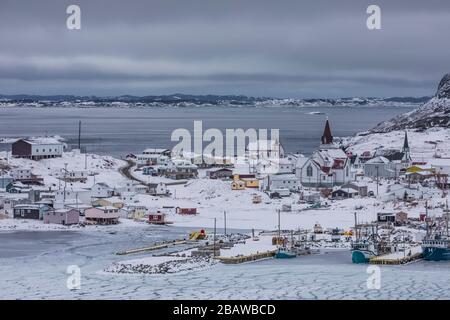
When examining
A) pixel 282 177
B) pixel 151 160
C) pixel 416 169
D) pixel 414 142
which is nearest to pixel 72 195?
pixel 282 177

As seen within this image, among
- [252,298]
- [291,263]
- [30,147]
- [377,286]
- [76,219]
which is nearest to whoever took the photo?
[252,298]

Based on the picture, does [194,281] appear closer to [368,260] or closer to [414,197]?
[368,260]

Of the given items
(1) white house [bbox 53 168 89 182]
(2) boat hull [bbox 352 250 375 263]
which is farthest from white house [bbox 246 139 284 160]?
(2) boat hull [bbox 352 250 375 263]

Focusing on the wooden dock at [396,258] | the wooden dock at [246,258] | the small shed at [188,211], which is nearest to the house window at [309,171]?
the small shed at [188,211]

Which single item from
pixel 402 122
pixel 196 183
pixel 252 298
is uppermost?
pixel 402 122

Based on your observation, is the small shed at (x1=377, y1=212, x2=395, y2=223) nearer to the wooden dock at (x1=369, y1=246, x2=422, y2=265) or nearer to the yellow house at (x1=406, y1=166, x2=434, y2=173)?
the wooden dock at (x1=369, y1=246, x2=422, y2=265)

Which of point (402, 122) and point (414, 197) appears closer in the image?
point (414, 197)

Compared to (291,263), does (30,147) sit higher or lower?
higher

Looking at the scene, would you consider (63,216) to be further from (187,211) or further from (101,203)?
(187,211)

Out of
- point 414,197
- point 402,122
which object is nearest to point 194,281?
point 414,197
